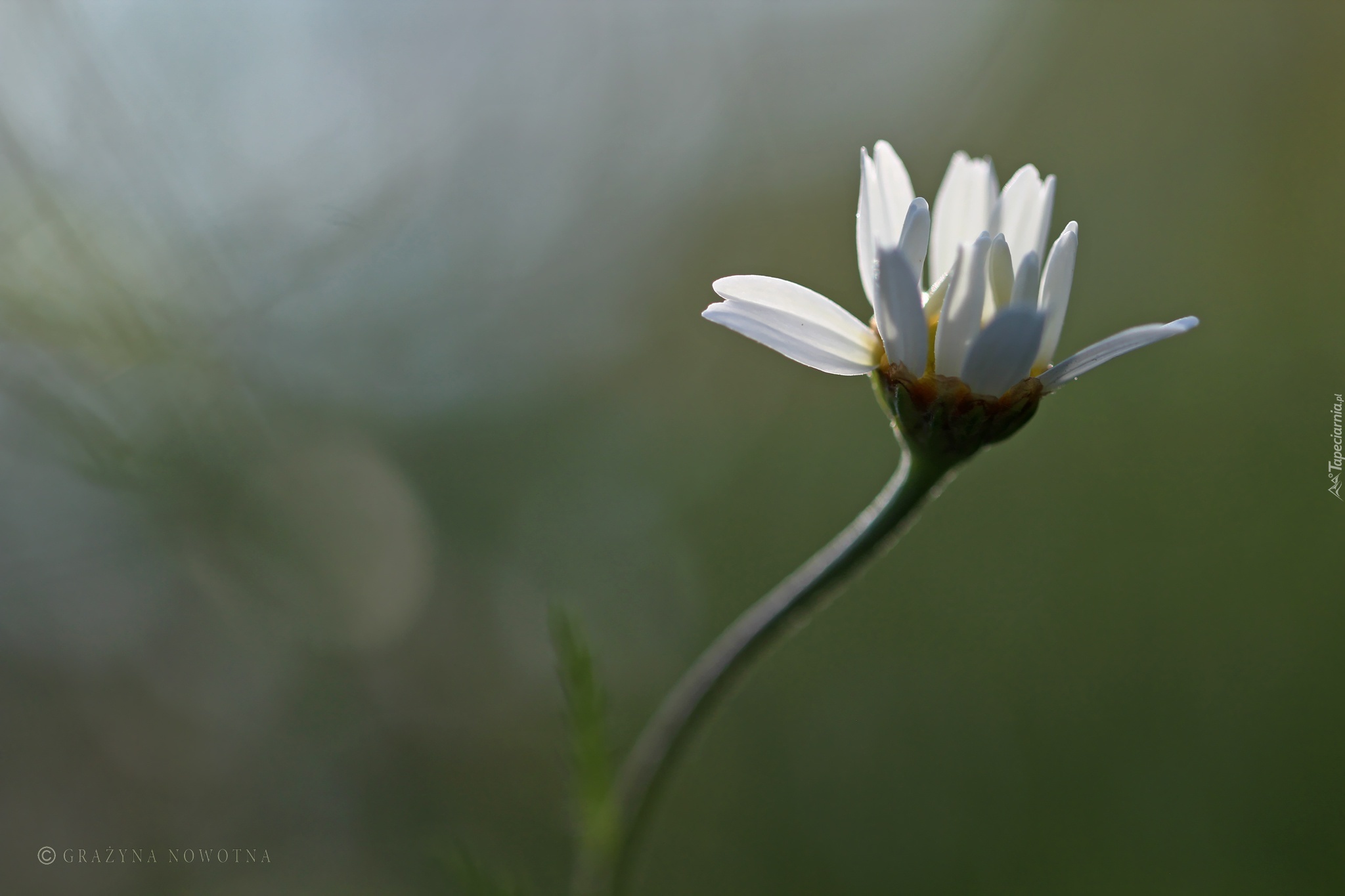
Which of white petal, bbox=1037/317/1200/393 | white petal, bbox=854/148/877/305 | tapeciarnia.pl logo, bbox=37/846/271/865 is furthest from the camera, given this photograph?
tapeciarnia.pl logo, bbox=37/846/271/865

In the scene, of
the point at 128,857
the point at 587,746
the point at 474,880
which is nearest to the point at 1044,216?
the point at 587,746

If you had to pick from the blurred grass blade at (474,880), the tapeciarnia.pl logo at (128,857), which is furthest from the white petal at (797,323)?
the tapeciarnia.pl logo at (128,857)

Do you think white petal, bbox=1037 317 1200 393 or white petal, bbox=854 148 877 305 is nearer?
white petal, bbox=1037 317 1200 393

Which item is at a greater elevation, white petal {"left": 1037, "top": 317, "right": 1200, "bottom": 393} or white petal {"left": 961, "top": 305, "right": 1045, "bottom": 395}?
white petal {"left": 961, "top": 305, "right": 1045, "bottom": 395}

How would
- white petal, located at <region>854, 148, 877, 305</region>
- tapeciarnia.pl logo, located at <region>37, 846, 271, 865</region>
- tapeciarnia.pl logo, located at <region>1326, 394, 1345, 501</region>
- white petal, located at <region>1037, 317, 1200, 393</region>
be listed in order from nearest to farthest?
white petal, located at <region>1037, 317, 1200, 393</region>
white petal, located at <region>854, 148, 877, 305</region>
tapeciarnia.pl logo, located at <region>37, 846, 271, 865</region>
tapeciarnia.pl logo, located at <region>1326, 394, 1345, 501</region>

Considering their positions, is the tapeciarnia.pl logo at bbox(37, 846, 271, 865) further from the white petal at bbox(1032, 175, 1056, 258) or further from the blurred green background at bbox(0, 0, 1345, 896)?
the white petal at bbox(1032, 175, 1056, 258)

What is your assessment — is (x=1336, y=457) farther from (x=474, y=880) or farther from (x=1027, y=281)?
(x=474, y=880)

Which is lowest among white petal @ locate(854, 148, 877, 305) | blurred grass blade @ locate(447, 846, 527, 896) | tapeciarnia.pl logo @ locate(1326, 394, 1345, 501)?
Result: tapeciarnia.pl logo @ locate(1326, 394, 1345, 501)

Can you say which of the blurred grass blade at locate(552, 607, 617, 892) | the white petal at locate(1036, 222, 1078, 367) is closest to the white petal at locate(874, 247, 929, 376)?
the white petal at locate(1036, 222, 1078, 367)
